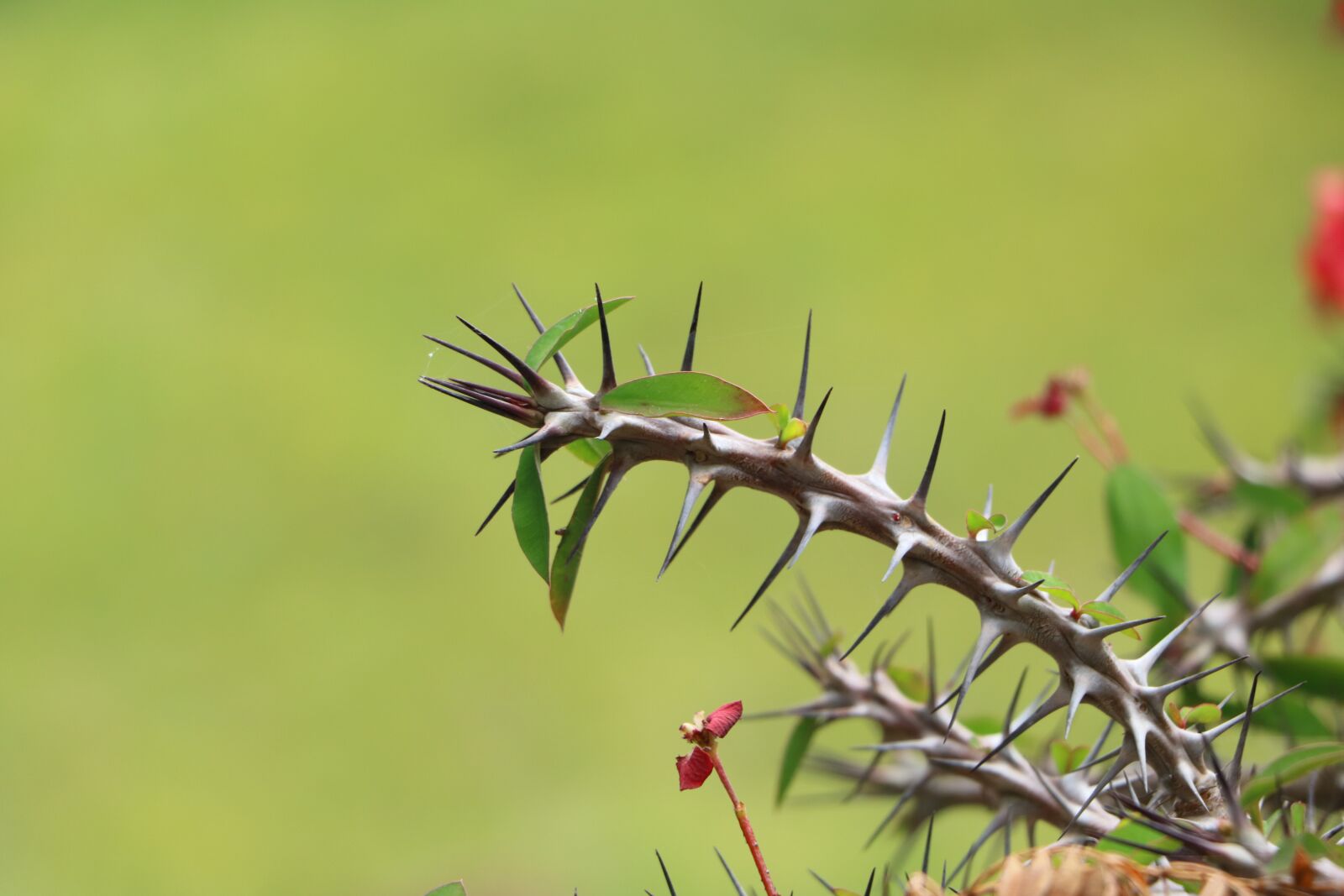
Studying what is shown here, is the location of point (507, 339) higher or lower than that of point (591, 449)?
higher

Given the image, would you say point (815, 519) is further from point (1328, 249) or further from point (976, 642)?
point (1328, 249)

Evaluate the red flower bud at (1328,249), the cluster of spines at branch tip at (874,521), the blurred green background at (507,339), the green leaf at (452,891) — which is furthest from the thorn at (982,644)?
the blurred green background at (507,339)

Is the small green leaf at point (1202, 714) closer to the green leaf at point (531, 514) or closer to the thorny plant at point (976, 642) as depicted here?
the thorny plant at point (976, 642)

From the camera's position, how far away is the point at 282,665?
1219 millimetres

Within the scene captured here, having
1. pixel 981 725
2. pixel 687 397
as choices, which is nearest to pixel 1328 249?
pixel 981 725

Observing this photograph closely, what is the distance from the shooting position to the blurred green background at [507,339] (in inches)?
45.2

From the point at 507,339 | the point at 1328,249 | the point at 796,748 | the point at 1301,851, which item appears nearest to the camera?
the point at 1301,851

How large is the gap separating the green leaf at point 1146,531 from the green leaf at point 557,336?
0.21m

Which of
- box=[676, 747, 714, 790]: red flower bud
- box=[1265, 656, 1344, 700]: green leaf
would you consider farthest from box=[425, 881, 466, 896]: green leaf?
box=[1265, 656, 1344, 700]: green leaf

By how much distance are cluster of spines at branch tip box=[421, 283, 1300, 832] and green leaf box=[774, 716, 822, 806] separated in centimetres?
8

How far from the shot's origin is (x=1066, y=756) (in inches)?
10.6

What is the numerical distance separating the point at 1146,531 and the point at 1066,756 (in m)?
0.11

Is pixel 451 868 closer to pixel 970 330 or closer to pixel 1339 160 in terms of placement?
pixel 970 330

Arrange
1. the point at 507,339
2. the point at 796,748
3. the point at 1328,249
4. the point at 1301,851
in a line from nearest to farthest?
the point at 1301,851, the point at 796,748, the point at 1328,249, the point at 507,339
